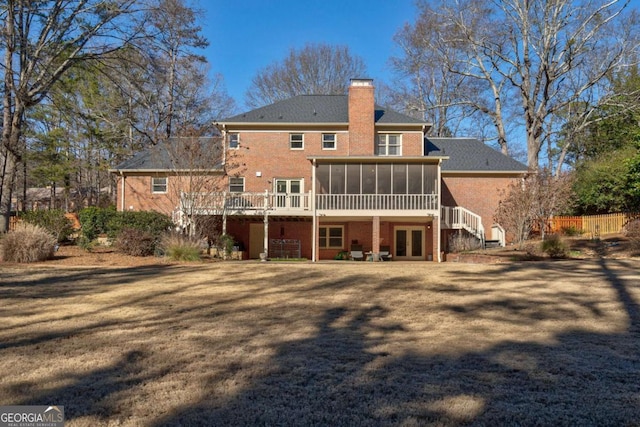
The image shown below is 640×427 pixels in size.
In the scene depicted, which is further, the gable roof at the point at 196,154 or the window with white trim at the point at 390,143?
the window with white trim at the point at 390,143

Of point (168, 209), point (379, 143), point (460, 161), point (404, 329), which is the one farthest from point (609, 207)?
point (404, 329)

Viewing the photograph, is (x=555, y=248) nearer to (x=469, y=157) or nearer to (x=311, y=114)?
(x=469, y=157)

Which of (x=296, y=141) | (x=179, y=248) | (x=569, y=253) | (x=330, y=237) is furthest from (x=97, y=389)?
(x=296, y=141)

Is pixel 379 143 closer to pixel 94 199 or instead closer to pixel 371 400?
pixel 371 400

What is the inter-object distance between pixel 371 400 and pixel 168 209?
79.1 feet

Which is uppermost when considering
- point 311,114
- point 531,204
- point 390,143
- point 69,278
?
point 311,114

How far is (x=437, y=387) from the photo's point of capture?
4.54m

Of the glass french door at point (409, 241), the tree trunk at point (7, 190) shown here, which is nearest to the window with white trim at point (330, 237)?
the glass french door at point (409, 241)

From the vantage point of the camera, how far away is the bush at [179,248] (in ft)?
53.1

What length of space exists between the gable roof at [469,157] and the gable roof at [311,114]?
9.89 feet

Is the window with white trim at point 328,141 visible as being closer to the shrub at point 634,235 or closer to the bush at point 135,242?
the bush at point 135,242

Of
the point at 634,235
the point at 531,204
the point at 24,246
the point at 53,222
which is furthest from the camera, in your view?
the point at 531,204

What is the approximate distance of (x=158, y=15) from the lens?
69.0ft

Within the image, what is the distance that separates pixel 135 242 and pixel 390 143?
15013 mm
